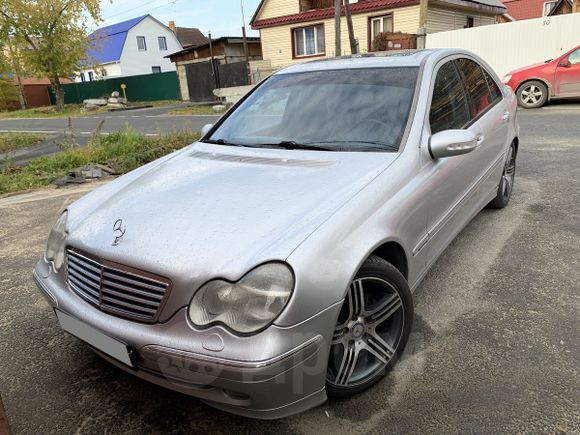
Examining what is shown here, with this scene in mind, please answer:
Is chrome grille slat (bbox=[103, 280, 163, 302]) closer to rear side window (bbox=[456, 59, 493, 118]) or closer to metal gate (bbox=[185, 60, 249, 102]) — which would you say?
rear side window (bbox=[456, 59, 493, 118])

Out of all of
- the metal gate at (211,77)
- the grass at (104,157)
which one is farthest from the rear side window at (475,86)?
the metal gate at (211,77)

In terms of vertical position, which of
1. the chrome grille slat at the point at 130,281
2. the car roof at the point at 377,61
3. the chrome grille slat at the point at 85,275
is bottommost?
the chrome grille slat at the point at 85,275

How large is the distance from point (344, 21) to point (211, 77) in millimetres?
7680

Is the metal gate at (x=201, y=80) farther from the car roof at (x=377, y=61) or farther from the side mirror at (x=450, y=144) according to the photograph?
the side mirror at (x=450, y=144)

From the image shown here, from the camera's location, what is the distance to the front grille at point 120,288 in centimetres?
186

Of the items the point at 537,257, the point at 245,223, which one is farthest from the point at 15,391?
the point at 537,257

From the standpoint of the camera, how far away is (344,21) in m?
24.1

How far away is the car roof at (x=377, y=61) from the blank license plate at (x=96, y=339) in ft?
7.68

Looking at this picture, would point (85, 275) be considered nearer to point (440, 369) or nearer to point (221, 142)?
point (221, 142)

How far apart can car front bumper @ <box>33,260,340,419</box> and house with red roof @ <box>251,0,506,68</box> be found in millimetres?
21123

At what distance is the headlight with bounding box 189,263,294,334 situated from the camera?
172 cm

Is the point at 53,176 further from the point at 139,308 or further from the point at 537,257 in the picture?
the point at 537,257

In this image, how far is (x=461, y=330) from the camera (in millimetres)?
2703

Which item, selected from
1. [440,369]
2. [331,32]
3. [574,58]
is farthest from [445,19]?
[440,369]
